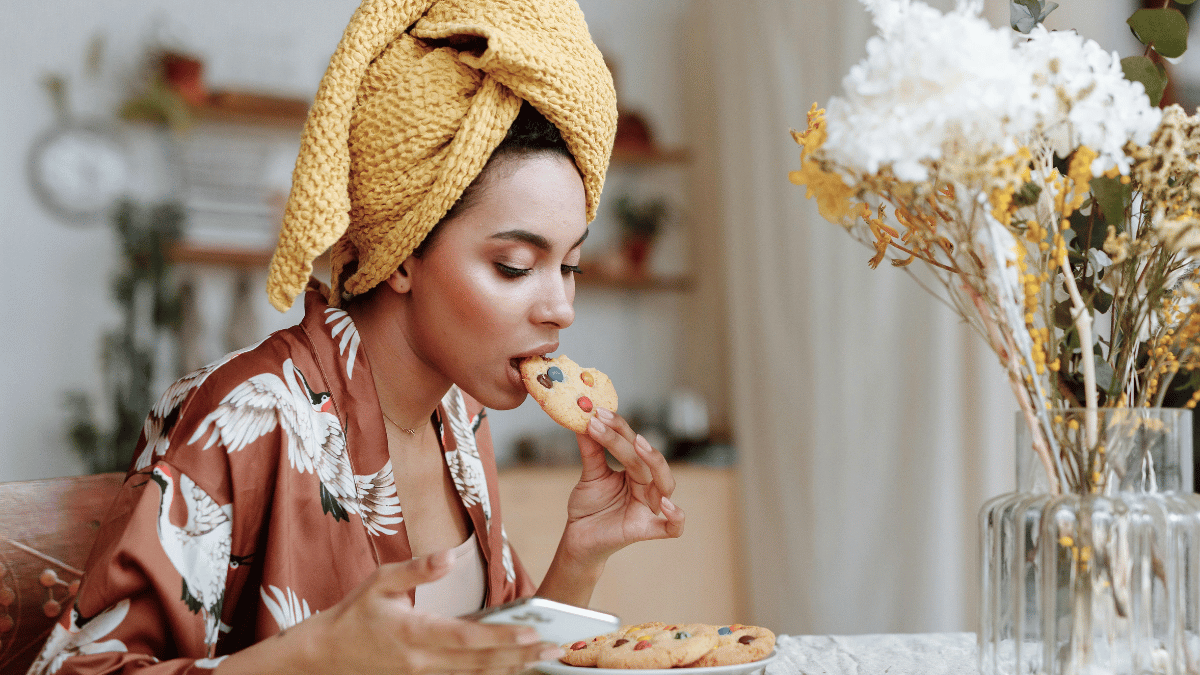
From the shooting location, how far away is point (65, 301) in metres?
2.90

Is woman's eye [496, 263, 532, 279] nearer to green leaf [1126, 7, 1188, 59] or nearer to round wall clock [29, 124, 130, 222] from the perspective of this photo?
green leaf [1126, 7, 1188, 59]

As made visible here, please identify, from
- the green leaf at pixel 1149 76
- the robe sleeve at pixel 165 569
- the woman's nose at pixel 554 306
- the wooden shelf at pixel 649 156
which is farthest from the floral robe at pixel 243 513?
the wooden shelf at pixel 649 156

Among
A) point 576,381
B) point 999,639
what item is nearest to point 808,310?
point 576,381

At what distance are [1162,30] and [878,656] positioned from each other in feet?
2.34

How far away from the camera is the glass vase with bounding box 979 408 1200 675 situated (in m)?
A: 0.75

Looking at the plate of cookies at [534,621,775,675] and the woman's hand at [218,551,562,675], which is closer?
the woman's hand at [218,551,562,675]

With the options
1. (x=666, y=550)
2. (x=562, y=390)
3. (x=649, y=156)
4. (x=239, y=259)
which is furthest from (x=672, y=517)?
(x=649, y=156)

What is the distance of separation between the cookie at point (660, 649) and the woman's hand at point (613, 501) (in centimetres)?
26

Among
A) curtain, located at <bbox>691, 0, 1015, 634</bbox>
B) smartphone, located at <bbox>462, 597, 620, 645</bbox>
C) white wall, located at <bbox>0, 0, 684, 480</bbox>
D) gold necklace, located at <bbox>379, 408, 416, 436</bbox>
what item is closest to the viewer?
smartphone, located at <bbox>462, 597, 620, 645</bbox>

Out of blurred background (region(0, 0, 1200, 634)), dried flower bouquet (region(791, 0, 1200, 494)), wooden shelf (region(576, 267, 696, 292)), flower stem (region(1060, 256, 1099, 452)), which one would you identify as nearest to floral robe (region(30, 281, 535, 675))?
dried flower bouquet (region(791, 0, 1200, 494))

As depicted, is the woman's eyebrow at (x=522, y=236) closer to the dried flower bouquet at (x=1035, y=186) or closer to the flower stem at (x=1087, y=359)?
the dried flower bouquet at (x=1035, y=186)

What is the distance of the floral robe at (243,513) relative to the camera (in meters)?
0.84

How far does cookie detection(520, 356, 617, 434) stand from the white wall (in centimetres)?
208

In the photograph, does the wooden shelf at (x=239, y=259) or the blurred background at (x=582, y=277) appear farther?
the wooden shelf at (x=239, y=259)
